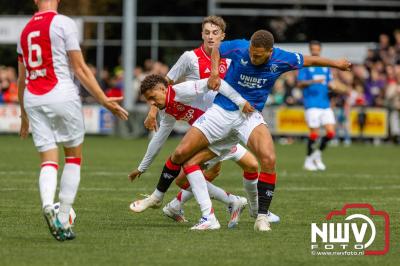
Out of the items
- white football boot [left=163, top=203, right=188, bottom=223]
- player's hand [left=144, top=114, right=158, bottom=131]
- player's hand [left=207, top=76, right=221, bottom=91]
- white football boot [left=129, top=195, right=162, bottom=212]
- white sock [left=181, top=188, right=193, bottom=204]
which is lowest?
white football boot [left=163, top=203, right=188, bottom=223]

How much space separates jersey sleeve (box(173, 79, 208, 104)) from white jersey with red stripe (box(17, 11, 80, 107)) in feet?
5.84

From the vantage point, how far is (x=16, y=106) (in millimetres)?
32000

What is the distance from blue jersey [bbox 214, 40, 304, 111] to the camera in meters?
10.5

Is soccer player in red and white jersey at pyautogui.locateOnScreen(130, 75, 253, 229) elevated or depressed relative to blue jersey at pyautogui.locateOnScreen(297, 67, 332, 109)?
elevated

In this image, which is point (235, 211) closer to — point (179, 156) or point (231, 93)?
point (179, 156)

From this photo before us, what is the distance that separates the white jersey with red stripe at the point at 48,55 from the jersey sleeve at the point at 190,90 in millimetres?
1779

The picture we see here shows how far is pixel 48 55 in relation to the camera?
9.12 metres

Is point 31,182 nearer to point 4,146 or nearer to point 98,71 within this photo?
point 4,146

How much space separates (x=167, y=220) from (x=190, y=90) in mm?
1444

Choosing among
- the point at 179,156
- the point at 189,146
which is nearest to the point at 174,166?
the point at 179,156

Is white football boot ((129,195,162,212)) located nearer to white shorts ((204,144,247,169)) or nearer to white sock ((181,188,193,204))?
white sock ((181,188,193,204))

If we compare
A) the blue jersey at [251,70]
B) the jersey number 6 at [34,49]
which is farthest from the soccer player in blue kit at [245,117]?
the jersey number 6 at [34,49]

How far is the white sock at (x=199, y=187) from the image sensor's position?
34.1 feet

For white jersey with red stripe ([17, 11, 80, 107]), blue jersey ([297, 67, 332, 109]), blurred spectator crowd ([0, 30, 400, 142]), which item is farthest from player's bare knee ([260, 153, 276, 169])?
blurred spectator crowd ([0, 30, 400, 142])
